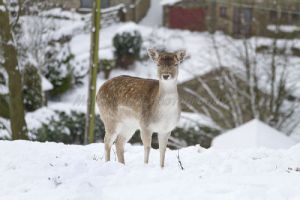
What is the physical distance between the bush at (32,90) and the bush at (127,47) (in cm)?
844

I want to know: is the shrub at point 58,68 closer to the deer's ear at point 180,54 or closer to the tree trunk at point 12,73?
the tree trunk at point 12,73

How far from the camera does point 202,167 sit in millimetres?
7445

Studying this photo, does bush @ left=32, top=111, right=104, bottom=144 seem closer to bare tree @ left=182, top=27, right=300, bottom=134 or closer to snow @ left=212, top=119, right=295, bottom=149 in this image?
bare tree @ left=182, top=27, right=300, bottom=134

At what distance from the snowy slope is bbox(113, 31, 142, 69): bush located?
20637 millimetres

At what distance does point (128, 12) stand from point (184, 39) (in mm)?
5191

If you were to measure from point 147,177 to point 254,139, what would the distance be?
8.36 meters

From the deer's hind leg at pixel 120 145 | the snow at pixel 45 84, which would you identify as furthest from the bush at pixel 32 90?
the deer's hind leg at pixel 120 145

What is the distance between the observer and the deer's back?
24.3ft

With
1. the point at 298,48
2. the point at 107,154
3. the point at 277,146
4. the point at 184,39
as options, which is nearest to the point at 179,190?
the point at 107,154

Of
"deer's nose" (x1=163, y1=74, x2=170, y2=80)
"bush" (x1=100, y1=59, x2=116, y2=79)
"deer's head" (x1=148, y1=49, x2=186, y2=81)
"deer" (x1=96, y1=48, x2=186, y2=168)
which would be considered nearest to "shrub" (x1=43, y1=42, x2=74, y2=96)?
"bush" (x1=100, y1=59, x2=116, y2=79)

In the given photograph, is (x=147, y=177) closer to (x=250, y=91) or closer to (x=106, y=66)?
(x=250, y=91)

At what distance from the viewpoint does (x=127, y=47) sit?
2983 cm

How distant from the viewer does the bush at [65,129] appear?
18.9m

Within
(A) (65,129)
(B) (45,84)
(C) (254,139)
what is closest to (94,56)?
(C) (254,139)
